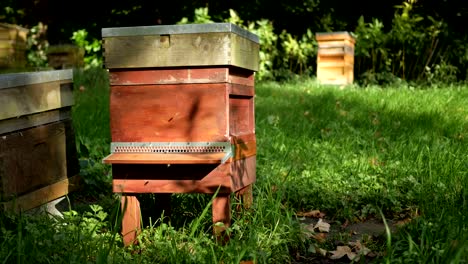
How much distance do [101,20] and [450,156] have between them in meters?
13.6

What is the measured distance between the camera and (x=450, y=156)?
3.81 m

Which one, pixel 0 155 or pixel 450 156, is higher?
pixel 0 155

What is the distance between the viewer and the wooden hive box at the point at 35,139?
275cm

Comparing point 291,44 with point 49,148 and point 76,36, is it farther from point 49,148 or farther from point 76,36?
point 49,148

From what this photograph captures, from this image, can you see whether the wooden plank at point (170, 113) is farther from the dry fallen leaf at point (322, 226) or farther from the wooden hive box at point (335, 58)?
the wooden hive box at point (335, 58)

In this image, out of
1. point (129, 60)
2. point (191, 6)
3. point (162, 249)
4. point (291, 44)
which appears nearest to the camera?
point (162, 249)

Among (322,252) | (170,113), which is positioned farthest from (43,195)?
(322,252)

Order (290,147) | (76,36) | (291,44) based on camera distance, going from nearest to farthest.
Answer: (290,147) → (291,44) → (76,36)

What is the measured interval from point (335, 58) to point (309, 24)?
5440 mm

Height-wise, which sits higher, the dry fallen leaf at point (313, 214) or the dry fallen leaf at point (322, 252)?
the dry fallen leaf at point (322, 252)

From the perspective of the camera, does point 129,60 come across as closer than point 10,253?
No

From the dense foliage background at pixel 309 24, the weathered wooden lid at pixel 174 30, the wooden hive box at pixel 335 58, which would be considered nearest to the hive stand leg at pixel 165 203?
the weathered wooden lid at pixel 174 30

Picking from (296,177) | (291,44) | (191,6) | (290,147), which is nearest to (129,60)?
(296,177)

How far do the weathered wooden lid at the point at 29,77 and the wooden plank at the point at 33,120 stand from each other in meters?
0.18
